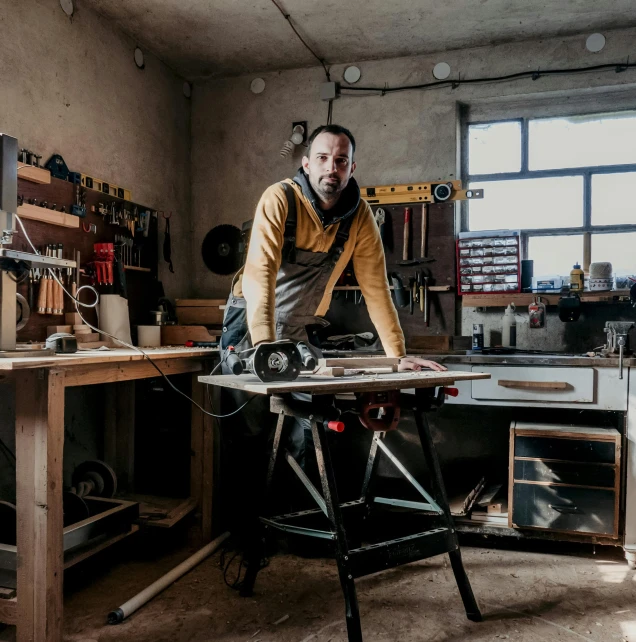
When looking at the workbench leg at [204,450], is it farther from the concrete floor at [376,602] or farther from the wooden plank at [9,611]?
the wooden plank at [9,611]

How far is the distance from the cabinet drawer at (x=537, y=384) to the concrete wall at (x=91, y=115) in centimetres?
211

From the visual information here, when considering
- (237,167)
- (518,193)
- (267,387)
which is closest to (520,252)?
(518,193)

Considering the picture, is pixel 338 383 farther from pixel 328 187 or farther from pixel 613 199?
pixel 613 199

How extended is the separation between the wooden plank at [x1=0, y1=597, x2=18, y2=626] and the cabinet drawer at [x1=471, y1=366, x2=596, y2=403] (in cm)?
203

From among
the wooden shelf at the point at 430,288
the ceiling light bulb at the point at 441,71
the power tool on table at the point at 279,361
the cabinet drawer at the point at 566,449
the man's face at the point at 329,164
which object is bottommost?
the cabinet drawer at the point at 566,449

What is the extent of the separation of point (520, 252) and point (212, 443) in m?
2.10

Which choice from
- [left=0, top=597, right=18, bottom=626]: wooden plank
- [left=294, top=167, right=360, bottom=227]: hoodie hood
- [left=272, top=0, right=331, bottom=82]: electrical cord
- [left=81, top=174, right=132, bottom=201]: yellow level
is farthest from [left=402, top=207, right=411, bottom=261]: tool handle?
[left=0, top=597, right=18, bottom=626]: wooden plank

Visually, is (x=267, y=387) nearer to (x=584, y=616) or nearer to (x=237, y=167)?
(x=584, y=616)

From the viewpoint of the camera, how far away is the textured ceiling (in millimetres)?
3078

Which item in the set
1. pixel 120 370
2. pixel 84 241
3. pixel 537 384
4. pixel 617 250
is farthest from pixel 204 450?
pixel 617 250

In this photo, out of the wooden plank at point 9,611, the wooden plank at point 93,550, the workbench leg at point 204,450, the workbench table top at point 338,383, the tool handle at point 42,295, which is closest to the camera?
the workbench table top at point 338,383

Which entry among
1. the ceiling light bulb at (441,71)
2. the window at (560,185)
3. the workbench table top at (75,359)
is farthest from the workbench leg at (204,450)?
the ceiling light bulb at (441,71)

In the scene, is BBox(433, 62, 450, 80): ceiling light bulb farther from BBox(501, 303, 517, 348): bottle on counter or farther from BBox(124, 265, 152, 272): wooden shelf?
BBox(124, 265, 152, 272): wooden shelf

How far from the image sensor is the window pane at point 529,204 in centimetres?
351
